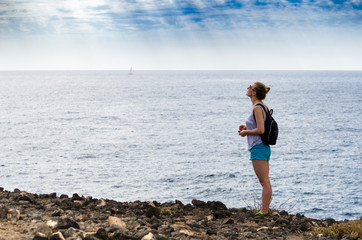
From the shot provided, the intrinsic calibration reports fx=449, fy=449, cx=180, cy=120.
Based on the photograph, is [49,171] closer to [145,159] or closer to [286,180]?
[145,159]

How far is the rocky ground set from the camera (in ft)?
20.6

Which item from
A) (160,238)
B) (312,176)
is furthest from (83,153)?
(160,238)

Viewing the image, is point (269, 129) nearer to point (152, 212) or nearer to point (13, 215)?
point (152, 212)

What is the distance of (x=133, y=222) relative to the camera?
726cm

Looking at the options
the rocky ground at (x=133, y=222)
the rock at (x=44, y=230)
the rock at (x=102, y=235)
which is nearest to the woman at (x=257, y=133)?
the rocky ground at (x=133, y=222)

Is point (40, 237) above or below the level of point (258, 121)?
below

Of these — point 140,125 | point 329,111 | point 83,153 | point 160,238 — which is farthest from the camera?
point 329,111

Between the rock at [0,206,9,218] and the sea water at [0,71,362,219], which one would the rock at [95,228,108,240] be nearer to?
the rock at [0,206,9,218]

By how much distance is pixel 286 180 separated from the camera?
1467 inches

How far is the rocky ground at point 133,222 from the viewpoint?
629cm

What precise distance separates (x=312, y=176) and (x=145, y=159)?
1643 centimetres

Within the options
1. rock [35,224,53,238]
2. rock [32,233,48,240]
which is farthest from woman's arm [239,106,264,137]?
rock [32,233,48,240]

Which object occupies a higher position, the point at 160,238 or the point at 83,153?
the point at 160,238

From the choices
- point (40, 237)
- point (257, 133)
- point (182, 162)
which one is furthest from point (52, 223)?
point (182, 162)
